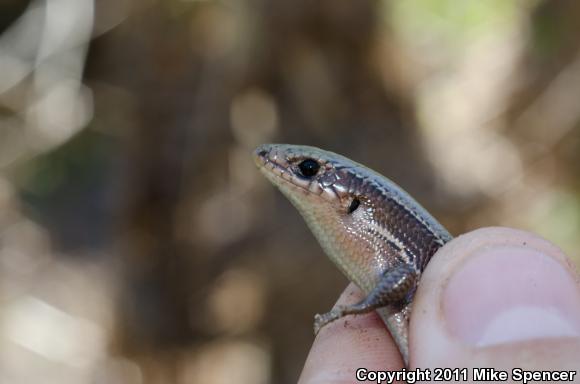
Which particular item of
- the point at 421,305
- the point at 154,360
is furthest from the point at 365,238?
the point at 154,360

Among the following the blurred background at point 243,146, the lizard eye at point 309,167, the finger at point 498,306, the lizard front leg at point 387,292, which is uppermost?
the lizard eye at point 309,167

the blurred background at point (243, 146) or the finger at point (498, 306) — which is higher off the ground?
the finger at point (498, 306)

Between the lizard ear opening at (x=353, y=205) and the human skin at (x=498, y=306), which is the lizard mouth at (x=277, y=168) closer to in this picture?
the lizard ear opening at (x=353, y=205)

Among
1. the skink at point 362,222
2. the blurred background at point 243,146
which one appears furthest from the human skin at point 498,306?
the blurred background at point 243,146

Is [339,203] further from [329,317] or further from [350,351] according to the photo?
[350,351]

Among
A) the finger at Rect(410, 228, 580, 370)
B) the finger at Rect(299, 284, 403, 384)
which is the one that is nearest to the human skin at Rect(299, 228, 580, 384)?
the finger at Rect(410, 228, 580, 370)

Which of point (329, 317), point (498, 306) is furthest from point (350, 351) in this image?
point (498, 306)
